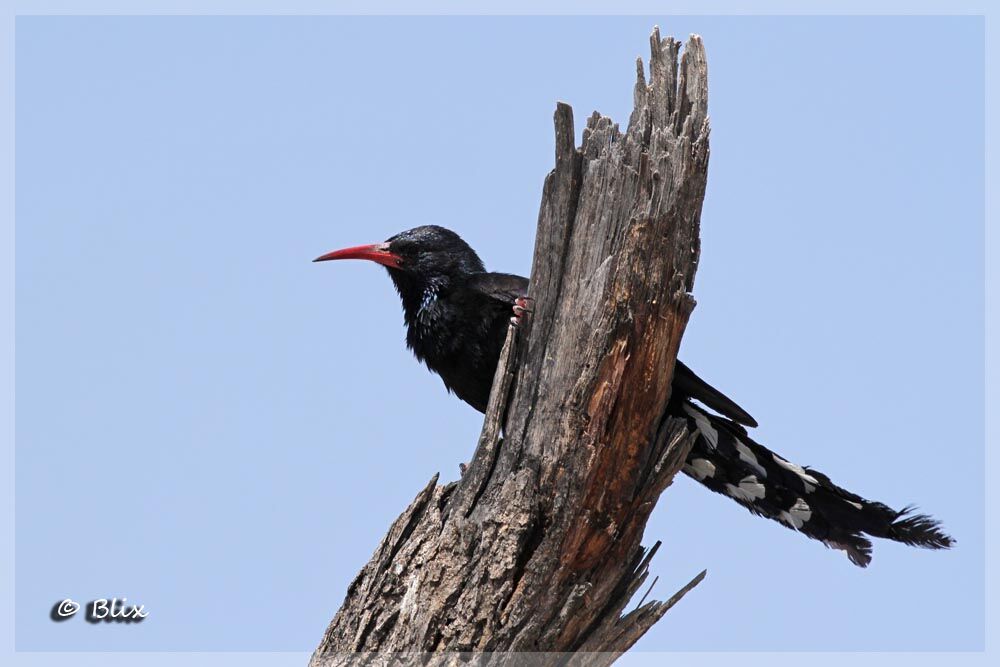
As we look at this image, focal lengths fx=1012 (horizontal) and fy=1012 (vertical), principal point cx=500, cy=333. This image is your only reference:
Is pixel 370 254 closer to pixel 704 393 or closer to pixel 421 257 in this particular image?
pixel 421 257

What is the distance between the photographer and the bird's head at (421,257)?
699 cm

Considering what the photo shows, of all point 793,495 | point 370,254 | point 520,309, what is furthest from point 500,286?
point 793,495

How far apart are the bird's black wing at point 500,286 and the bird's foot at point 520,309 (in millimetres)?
458

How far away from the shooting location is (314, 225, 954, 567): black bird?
19.3 ft

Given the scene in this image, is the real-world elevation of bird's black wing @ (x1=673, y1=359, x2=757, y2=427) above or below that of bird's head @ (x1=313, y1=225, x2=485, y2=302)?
below

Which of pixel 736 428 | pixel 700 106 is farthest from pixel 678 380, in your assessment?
pixel 700 106

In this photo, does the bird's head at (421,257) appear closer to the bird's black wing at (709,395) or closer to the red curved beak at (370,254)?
the red curved beak at (370,254)

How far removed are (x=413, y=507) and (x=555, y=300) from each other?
1.38 metres

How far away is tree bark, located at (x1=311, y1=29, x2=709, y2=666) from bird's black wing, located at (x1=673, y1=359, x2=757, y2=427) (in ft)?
2.20

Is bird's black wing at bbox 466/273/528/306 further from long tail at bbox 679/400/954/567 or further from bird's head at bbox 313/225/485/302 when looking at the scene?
long tail at bbox 679/400/954/567

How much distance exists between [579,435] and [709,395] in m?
1.09

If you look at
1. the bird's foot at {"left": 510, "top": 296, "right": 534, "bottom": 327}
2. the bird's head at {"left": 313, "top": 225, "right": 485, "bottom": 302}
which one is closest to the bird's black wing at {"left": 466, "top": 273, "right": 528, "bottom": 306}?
the bird's head at {"left": 313, "top": 225, "right": 485, "bottom": 302}

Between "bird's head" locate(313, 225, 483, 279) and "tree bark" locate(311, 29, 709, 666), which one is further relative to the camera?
"bird's head" locate(313, 225, 483, 279)

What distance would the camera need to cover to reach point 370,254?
7387mm
